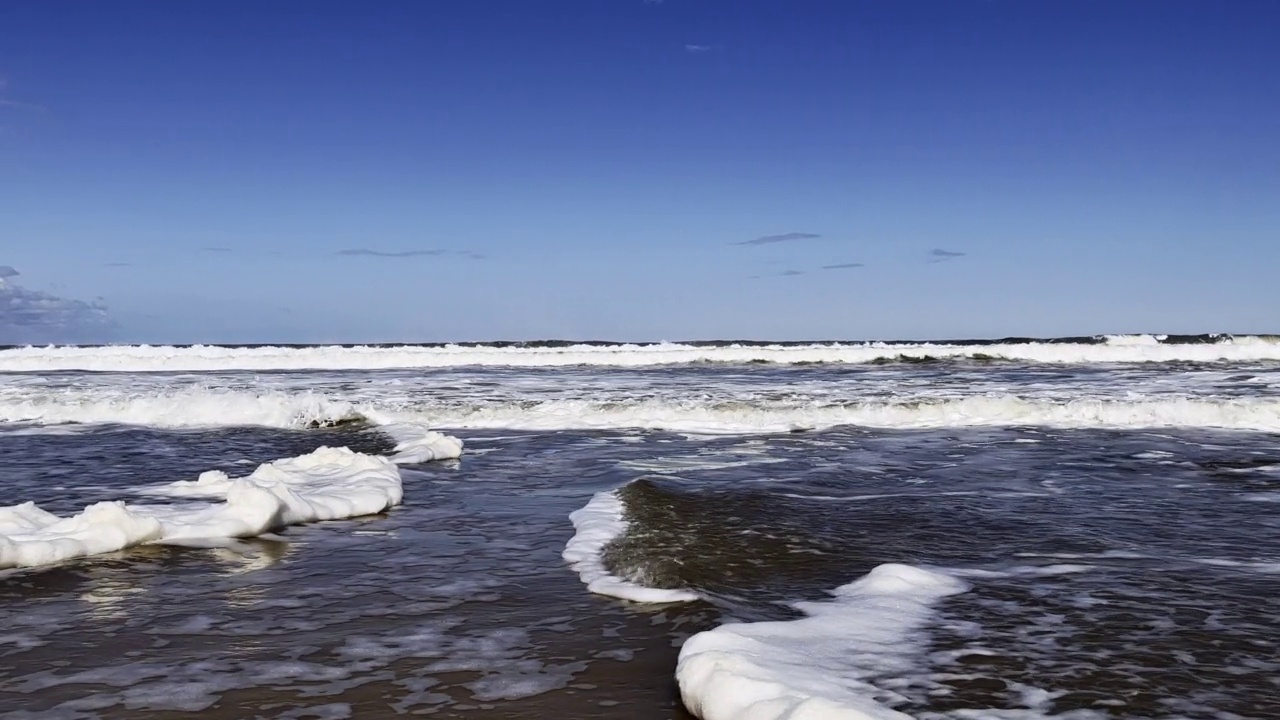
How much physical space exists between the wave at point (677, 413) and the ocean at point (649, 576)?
102 centimetres

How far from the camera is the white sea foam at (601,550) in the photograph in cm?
434

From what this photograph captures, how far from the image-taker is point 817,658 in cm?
339

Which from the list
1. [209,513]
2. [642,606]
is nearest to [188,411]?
[209,513]

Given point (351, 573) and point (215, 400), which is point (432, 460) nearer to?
point (351, 573)

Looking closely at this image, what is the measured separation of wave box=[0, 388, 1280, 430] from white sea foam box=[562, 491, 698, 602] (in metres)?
5.75

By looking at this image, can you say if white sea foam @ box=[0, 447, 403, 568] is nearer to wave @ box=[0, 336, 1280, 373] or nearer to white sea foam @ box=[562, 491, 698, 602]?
white sea foam @ box=[562, 491, 698, 602]

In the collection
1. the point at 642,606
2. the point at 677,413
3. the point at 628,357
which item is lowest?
the point at 642,606

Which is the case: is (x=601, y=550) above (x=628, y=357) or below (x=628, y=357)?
below

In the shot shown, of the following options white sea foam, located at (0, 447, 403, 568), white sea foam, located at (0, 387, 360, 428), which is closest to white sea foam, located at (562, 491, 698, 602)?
white sea foam, located at (0, 447, 403, 568)

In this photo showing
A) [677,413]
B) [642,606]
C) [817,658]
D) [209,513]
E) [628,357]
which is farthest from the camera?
[628,357]

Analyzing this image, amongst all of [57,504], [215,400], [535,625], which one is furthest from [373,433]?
[535,625]

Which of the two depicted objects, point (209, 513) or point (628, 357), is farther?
point (628, 357)

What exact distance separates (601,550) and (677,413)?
8.61 metres

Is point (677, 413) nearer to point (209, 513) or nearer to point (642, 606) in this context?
point (209, 513)
